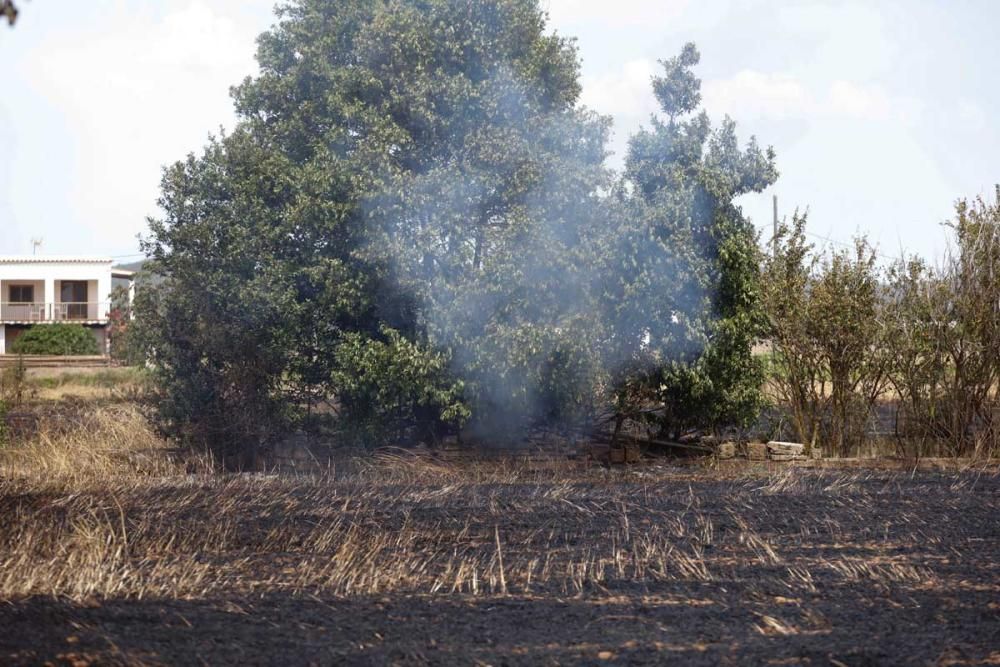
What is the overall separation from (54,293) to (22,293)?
180 centimetres

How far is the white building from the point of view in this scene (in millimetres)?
51281

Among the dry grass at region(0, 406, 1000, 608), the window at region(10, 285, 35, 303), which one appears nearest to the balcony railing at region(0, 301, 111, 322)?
the window at region(10, 285, 35, 303)

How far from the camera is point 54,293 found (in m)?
52.0

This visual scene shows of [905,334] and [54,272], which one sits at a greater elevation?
[54,272]

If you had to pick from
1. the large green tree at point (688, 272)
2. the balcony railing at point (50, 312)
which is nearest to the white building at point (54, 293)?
the balcony railing at point (50, 312)

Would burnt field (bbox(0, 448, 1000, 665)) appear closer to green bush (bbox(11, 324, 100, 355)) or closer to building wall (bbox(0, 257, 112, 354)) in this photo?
green bush (bbox(11, 324, 100, 355))

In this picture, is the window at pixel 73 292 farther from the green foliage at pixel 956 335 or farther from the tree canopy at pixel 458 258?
the green foliage at pixel 956 335

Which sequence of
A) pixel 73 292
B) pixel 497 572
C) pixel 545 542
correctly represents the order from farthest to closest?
pixel 73 292, pixel 545 542, pixel 497 572

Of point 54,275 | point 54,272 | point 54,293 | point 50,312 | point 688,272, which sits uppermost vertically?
point 54,272

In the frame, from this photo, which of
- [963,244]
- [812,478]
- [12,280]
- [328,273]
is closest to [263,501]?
[328,273]

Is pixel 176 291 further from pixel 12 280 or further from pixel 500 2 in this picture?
pixel 12 280

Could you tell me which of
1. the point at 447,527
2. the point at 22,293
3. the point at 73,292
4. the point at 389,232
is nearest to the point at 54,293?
the point at 73,292

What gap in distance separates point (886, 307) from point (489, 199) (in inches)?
225

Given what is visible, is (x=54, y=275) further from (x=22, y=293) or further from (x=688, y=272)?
(x=688, y=272)
